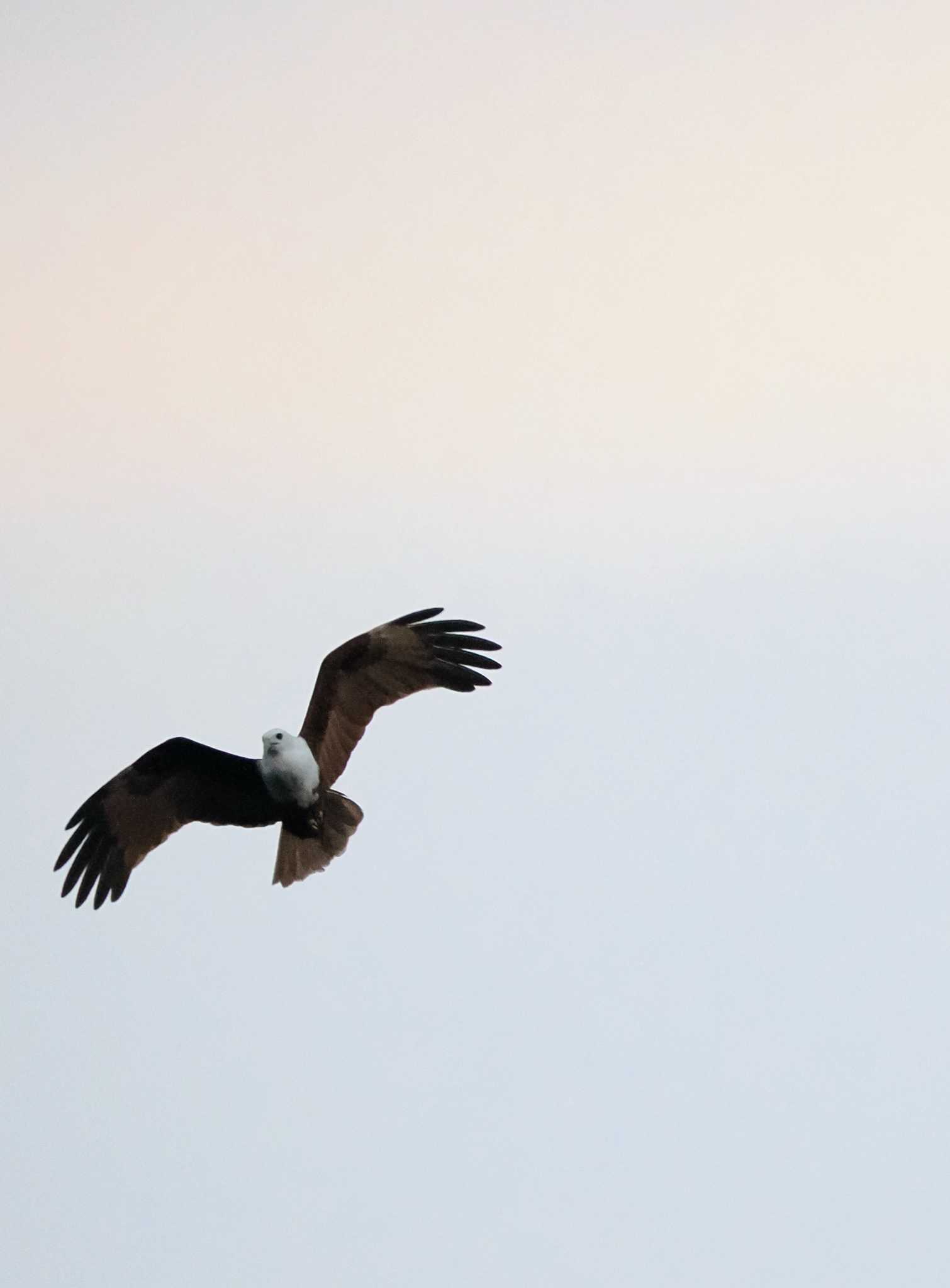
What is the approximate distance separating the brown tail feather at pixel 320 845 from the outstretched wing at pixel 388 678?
9.8 inches

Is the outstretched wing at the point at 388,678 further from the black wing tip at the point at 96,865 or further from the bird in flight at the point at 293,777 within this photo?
the black wing tip at the point at 96,865

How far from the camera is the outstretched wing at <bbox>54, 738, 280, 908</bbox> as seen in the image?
39.3 ft

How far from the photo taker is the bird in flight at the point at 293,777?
39.0ft

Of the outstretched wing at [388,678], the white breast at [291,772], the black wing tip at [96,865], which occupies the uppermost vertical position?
the outstretched wing at [388,678]

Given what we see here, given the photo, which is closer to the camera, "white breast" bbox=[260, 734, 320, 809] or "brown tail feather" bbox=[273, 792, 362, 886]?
"white breast" bbox=[260, 734, 320, 809]

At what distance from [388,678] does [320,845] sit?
1.34 meters

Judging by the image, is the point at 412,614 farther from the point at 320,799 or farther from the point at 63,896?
the point at 63,896

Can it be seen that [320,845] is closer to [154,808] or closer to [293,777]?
[293,777]

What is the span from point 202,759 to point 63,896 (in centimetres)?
153

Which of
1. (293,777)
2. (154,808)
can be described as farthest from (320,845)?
(154,808)

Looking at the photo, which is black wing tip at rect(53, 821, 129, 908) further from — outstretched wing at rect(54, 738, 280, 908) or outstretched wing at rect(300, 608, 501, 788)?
outstretched wing at rect(300, 608, 501, 788)

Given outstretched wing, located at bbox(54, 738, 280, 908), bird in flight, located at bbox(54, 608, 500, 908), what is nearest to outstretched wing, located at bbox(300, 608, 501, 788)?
bird in flight, located at bbox(54, 608, 500, 908)

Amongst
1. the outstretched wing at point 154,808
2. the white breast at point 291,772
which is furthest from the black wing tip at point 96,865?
the white breast at point 291,772

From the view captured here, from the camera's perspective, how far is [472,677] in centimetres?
1205
